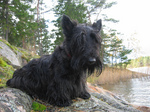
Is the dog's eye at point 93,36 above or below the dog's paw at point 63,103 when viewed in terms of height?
above

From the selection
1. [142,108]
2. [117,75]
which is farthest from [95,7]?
[142,108]

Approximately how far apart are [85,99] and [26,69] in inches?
63.4

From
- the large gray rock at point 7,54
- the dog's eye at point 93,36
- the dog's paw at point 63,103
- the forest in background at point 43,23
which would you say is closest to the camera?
→ the dog's eye at point 93,36

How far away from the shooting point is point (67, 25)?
266cm

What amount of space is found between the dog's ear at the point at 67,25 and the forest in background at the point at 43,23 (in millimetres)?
2811

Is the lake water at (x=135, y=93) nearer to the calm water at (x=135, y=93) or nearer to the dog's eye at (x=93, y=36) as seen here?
the calm water at (x=135, y=93)

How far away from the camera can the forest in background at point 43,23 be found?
13.0 meters

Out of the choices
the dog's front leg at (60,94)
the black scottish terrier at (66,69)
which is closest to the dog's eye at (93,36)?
the black scottish terrier at (66,69)

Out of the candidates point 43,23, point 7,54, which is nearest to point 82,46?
point 7,54

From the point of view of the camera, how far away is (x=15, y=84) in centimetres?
294

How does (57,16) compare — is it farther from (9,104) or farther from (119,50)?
(9,104)

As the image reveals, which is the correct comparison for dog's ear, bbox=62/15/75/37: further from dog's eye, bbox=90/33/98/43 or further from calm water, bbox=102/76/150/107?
calm water, bbox=102/76/150/107

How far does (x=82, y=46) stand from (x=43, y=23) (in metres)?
22.6

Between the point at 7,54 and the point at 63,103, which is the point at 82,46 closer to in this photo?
the point at 63,103
